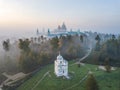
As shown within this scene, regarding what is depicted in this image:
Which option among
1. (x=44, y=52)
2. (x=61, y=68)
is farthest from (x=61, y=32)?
(x=61, y=68)

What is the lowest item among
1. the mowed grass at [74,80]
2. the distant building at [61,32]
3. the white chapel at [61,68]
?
the mowed grass at [74,80]

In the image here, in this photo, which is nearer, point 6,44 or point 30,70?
point 30,70

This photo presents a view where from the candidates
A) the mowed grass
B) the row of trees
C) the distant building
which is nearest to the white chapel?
the mowed grass

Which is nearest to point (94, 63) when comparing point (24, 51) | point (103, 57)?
point (103, 57)

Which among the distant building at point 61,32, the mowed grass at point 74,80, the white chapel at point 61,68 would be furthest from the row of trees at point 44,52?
the distant building at point 61,32

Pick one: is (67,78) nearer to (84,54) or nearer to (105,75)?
(105,75)

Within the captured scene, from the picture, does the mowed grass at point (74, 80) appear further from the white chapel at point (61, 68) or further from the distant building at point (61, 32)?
the distant building at point (61, 32)

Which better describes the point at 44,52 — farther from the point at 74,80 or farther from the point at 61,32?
the point at 61,32

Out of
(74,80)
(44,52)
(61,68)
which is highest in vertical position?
(44,52)
